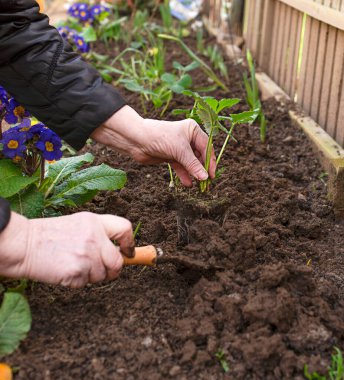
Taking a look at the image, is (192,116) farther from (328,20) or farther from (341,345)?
(328,20)

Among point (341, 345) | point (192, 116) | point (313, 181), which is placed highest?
point (192, 116)

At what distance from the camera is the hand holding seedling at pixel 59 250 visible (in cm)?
182

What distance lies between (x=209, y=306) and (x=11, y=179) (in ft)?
2.85

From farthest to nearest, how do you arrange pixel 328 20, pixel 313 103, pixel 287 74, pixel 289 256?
pixel 287 74
pixel 313 103
pixel 328 20
pixel 289 256

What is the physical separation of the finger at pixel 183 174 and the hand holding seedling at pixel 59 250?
1.99ft

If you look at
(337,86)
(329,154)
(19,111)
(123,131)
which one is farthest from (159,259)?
(337,86)

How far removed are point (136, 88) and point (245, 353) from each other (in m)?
2.11

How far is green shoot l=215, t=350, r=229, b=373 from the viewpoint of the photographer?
5.98 feet

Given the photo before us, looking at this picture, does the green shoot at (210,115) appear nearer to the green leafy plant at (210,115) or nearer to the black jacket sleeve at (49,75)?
the green leafy plant at (210,115)

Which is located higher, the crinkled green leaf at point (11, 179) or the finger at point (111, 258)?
the finger at point (111, 258)

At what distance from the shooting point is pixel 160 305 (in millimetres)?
2088

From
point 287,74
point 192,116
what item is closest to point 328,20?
point 287,74

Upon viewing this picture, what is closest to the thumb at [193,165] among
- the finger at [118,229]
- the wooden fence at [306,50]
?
the finger at [118,229]

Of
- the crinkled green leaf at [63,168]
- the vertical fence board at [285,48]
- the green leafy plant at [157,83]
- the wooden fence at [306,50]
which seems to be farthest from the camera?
the vertical fence board at [285,48]
